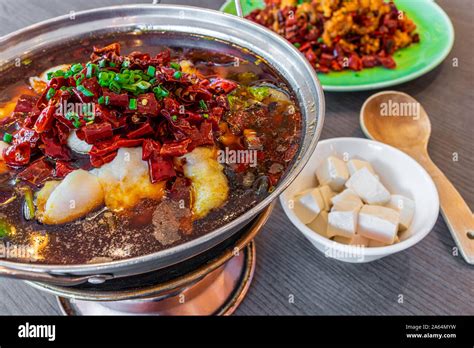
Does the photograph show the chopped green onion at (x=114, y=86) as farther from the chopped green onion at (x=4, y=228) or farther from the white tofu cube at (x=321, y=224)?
the white tofu cube at (x=321, y=224)

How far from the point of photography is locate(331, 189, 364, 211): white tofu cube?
218 cm

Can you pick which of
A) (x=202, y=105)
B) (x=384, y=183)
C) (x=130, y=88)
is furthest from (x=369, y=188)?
(x=130, y=88)

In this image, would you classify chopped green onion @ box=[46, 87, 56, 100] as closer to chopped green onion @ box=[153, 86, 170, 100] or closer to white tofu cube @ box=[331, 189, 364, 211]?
chopped green onion @ box=[153, 86, 170, 100]

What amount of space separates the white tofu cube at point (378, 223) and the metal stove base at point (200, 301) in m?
0.63

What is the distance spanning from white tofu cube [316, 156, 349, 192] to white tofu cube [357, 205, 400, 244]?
0.76 feet

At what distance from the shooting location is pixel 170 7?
8.02 feet

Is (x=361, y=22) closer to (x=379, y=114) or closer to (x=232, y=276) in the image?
(x=379, y=114)

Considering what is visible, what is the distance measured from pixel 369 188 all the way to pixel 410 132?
849mm

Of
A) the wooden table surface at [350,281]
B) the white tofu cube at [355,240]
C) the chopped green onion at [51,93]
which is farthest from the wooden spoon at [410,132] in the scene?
the chopped green onion at [51,93]

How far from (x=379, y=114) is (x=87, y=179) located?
82.5 inches

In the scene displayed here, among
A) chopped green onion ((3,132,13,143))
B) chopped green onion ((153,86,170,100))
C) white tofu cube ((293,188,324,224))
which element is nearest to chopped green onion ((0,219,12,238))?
chopped green onion ((3,132,13,143))

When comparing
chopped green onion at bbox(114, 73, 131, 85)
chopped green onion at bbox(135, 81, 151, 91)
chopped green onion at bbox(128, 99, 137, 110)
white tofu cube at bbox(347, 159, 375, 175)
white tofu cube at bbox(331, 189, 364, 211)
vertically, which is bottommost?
white tofu cube at bbox(331, 189, 364, 211)

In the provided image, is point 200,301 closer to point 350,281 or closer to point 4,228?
point 350,281

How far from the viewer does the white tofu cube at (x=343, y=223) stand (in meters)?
2.09
